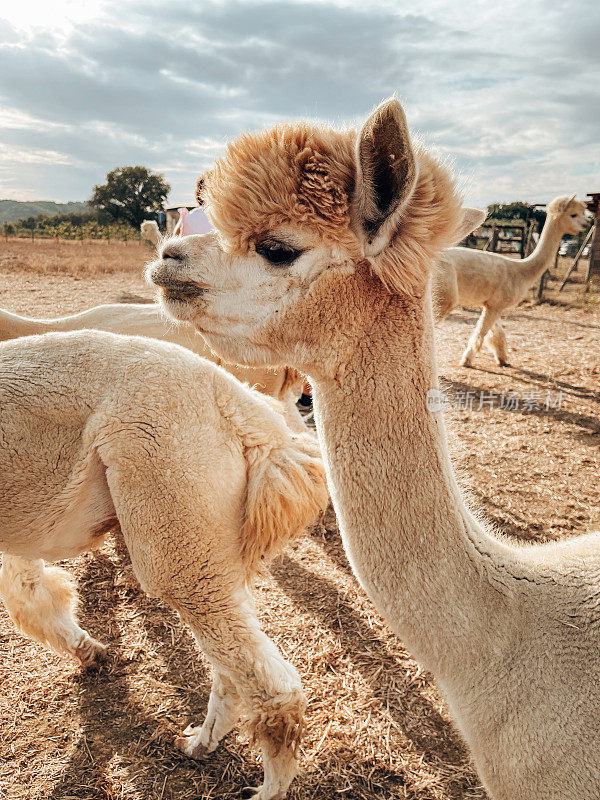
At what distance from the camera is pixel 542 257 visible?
30.7ft

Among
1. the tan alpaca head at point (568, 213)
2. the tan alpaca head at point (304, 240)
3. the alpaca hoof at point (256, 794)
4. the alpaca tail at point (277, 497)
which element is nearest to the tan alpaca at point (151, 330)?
the alpaca tail at point (277, 497)

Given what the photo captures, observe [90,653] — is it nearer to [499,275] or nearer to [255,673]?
[255,673]

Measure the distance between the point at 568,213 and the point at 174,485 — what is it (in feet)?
31.9

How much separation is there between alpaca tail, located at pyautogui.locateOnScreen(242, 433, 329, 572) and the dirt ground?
0.69m

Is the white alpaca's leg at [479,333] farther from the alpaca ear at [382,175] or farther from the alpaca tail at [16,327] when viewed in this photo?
the alpaca ear at [382,175]

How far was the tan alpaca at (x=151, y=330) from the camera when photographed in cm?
394

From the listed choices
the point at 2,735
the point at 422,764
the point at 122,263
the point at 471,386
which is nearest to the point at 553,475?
the point at 471,386

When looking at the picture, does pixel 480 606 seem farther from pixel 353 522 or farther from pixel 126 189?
pixel 126 189

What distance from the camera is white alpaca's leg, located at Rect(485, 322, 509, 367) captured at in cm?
929

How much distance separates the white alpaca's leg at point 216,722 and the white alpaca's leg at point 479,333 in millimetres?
8011

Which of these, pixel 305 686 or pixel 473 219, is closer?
pixel 473 219

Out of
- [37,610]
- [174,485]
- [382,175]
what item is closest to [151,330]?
[37,610]

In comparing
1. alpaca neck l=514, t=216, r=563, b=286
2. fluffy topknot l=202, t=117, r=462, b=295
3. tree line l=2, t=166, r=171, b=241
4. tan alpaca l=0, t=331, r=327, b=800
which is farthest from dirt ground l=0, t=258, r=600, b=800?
tree line l=2, t=166, r=171, b=241

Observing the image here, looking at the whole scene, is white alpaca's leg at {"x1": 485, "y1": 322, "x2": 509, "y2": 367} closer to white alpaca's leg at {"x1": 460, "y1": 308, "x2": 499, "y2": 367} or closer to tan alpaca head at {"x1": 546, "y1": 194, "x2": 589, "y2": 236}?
white alpaca's leg at {"x1": 460, "y1": 308, "x2": 499, "y2": 367}
